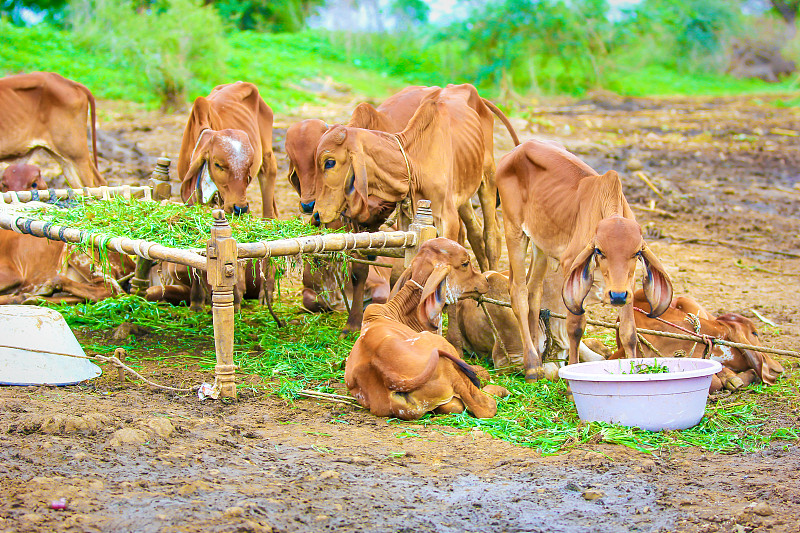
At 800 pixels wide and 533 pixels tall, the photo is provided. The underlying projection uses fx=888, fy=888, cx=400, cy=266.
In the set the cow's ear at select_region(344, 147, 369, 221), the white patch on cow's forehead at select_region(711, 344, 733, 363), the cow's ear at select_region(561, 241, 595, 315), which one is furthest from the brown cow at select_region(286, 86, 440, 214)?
the white patch on cow's forehead at select_region(711, 344, 733, 363)

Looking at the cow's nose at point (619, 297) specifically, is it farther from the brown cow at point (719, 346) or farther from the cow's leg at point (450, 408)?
the cow's leg at point (450, 408)

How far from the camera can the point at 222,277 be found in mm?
5461

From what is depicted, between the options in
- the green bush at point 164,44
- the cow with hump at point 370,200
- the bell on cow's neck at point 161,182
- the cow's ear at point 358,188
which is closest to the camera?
the cow's ear at point 358,188

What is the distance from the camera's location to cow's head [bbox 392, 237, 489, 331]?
19.3ft

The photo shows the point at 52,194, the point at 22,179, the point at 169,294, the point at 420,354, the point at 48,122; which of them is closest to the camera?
the point at 420,354

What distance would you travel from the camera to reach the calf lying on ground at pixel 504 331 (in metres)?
6.79

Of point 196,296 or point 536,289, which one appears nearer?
point 536,289

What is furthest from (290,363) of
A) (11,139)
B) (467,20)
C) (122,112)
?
(467,20)

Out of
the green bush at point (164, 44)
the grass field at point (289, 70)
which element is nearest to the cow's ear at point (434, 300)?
the green bush at point (164, 44)

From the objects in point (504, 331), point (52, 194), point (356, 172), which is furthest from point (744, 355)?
point (52, 194)

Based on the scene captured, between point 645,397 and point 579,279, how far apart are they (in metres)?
0.92

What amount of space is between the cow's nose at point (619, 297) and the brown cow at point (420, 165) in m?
2.05

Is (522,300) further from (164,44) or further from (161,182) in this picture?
(164,44)

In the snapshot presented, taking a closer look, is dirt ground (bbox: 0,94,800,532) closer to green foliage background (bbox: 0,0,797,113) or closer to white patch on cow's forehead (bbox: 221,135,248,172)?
white patch on cow's forehead (bbox: 221,135,248,172)
